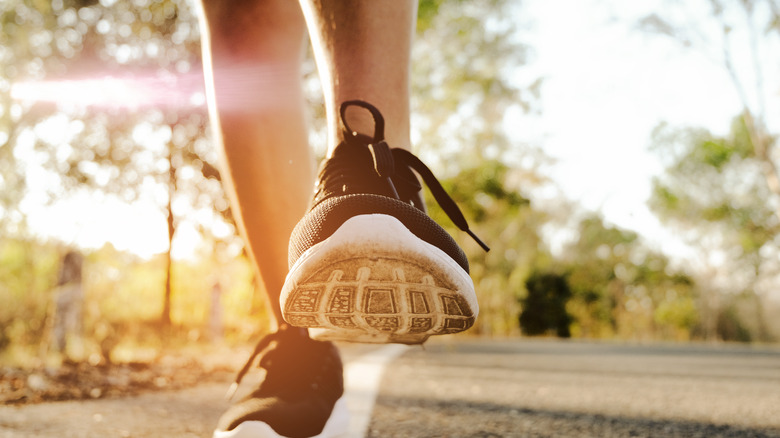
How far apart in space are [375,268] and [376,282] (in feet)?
0.06

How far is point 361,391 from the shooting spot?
1.78m

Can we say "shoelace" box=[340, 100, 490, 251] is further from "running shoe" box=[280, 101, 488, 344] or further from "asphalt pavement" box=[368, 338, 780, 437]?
"asphalt pavement" box=[368, 338, 780, 437]

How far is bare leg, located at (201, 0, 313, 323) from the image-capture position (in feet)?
3.39

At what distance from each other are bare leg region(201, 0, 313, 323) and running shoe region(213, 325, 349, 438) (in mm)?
80

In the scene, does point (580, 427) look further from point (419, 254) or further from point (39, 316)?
point (39, 316)

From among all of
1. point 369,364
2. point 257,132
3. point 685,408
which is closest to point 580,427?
point 685,408

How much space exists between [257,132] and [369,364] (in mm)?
2065

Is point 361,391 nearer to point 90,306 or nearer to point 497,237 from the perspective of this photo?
point 90,306

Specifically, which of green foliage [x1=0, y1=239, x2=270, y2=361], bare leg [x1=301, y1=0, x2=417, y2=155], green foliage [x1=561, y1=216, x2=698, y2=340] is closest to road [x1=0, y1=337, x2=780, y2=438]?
bare leg [x1=301, y1=0, x2=417, y2=155]

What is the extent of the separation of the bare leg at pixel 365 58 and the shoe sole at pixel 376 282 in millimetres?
232

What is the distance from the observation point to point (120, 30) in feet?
22.0

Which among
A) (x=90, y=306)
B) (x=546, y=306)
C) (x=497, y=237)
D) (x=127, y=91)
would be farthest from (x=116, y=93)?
(x=497, y=237)

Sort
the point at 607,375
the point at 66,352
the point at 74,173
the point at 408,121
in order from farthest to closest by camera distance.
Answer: the point at 74,173, the point at 66,352, the point at 607,375, the point at 408,121

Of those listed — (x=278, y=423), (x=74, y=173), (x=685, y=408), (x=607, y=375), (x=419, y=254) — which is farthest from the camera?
(x=74, y=173)
